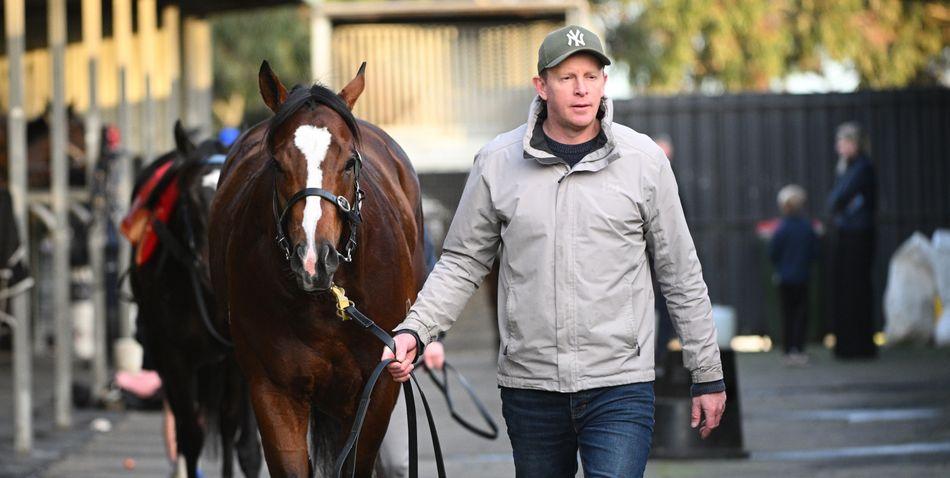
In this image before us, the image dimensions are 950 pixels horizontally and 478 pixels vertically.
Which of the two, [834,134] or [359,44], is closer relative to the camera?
[834,134]

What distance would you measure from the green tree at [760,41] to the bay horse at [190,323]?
28.2 metres

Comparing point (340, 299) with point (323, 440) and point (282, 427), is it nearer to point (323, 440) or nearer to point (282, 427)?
point (282, 427)

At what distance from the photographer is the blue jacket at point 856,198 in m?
16.9

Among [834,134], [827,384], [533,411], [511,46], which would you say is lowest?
[827,384]

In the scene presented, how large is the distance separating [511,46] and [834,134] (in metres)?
5.94

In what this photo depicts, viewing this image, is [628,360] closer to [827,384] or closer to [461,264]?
[461,264]

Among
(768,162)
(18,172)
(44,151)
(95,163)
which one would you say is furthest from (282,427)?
(768,162)

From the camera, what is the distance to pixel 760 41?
122ft

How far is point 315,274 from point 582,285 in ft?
2.89

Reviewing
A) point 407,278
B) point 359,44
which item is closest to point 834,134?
point 359,44

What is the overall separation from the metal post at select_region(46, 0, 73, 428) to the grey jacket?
7.72 m

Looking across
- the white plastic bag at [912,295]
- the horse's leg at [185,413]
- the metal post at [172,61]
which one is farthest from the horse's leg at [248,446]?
the white plastic bag at [912,295]

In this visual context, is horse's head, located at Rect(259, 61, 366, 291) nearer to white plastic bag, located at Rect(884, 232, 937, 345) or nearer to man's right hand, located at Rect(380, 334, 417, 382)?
man's right hand, located at Rect(380, 334, 417, 382)

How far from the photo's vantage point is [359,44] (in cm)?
2373
